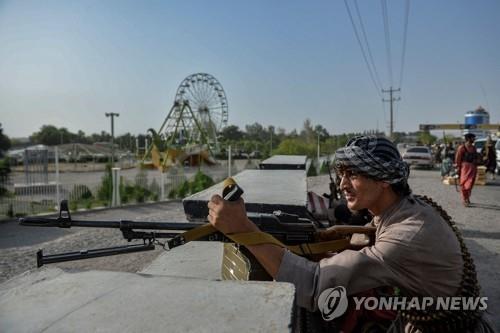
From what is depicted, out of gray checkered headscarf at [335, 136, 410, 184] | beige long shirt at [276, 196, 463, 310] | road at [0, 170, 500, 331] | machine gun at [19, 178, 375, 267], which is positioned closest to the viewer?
beige long shirt at [276, 196, 463, 310]

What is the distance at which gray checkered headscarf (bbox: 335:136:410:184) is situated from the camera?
131 cm

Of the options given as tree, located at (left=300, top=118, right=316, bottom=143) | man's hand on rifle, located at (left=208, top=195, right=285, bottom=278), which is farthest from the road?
tree, located at (left=300, top=118, right=316, bottom=143)

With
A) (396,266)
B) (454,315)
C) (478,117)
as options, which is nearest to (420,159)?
(454,315)

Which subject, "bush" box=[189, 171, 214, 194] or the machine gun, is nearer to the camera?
the machine gun

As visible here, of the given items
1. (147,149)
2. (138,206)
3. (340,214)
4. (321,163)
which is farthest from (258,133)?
(340,214)

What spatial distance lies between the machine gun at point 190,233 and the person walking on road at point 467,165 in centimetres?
799

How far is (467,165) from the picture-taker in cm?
845

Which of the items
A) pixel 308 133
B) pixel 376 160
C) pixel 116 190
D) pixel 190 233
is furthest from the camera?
pixel 308 133

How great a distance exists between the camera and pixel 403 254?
46.1 inches

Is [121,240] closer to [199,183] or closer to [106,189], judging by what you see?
[106,189]

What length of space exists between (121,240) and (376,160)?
571 centimetres

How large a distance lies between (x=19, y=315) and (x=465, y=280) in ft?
4.29

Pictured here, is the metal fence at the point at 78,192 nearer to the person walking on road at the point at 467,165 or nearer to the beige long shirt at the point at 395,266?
the person walking on road at the point at 467,165

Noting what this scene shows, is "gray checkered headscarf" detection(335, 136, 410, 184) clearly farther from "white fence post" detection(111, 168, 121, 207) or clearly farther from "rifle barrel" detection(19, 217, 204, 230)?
"white fence post" detection(111, 168, 121, 207)
